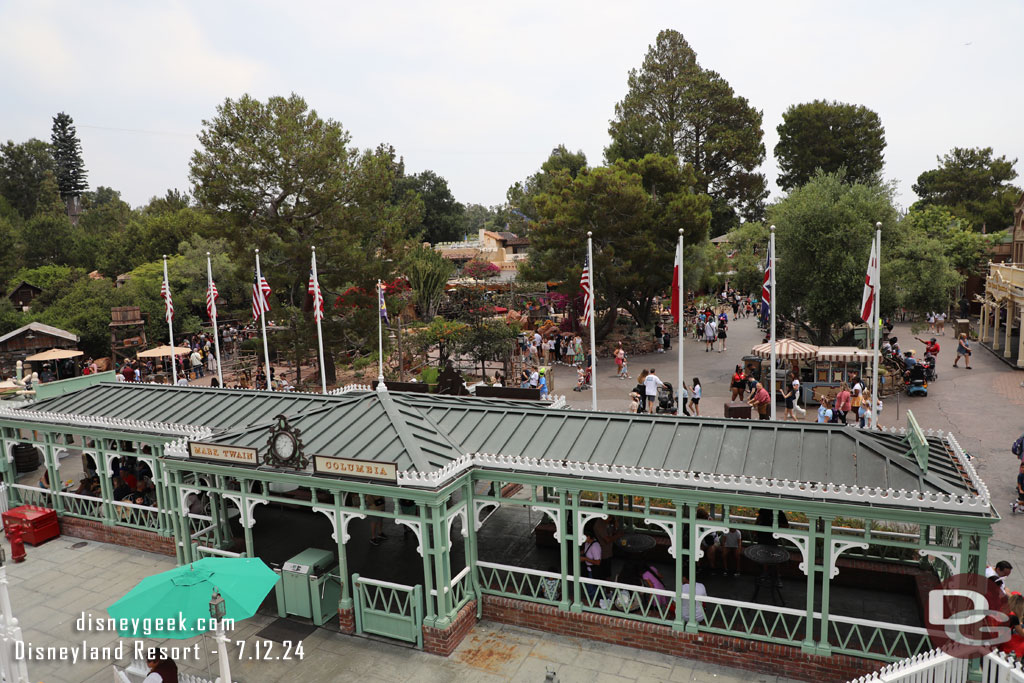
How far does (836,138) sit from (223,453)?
63.7 m

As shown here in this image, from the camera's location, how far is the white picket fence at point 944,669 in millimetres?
8281

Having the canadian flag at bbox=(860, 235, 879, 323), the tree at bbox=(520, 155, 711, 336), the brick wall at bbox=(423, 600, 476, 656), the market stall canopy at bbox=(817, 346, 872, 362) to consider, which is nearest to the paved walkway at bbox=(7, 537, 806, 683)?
the brick wall at bbox=(423, 600, 476, 656)

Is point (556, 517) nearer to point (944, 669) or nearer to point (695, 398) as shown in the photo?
point (944, 669)

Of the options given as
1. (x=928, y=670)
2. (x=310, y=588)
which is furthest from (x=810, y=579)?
(x=310, y=588)

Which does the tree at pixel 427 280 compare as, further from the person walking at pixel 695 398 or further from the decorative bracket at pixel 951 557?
the decorative bracket at pixel 951 557

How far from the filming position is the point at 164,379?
1347 inches

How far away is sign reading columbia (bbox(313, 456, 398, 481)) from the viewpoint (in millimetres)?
11023

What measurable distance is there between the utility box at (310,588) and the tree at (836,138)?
197ft

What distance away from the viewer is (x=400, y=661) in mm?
10992

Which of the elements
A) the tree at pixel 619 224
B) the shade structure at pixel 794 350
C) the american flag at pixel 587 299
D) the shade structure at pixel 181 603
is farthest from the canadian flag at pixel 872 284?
the tree at pixel 619 224

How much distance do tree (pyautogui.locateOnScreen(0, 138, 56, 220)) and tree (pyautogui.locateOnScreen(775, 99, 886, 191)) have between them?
82787mm

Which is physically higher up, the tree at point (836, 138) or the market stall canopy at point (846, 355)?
the tree at point (836, 138)

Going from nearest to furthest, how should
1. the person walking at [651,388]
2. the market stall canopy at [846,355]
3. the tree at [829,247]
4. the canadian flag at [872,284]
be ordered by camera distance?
the canadian flag at [872,284] < the person walking at [651,388] < the market stall canopy at [846,355] < the tree at [829,247]

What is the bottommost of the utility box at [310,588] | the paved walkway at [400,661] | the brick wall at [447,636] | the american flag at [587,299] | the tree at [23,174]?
the paved walkway at [400,661]
